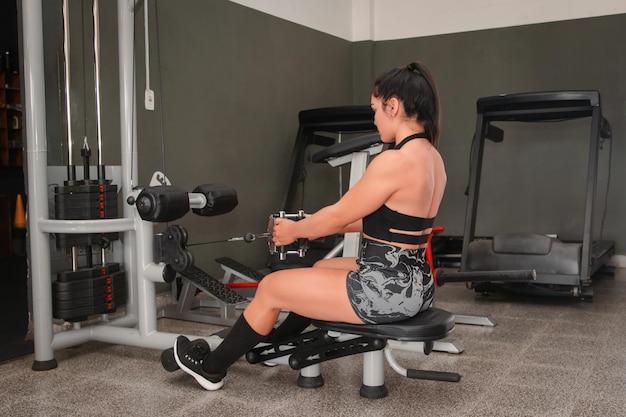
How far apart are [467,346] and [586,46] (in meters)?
3.43

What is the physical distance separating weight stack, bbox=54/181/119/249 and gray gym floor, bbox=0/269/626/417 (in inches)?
20.7

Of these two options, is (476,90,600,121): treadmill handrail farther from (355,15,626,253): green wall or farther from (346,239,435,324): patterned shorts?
(346,239,435,324): patterned shorts

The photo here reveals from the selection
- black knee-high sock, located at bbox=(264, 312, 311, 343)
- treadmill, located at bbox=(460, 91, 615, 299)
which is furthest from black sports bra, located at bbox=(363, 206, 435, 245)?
treadmill, located at bbox=(460, 91, 615, 299)

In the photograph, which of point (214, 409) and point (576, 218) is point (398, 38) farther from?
point (214, 409)

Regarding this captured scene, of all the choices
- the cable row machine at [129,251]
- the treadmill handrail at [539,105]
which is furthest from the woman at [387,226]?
the treadmill handrail at [539,105]

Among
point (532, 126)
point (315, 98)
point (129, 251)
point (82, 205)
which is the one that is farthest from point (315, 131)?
point (82, 205)

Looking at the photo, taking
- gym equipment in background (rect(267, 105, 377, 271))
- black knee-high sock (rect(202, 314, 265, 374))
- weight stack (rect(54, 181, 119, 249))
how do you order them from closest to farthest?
1. black knee-high sock (rect(202, 314, 265, 374))
2. weight stack (rect(54, 181, 119, 249))
3. gym equipment in background (rect(267, 105, 377, 271))

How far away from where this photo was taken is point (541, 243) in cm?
418

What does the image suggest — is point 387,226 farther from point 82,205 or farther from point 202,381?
point 82,205

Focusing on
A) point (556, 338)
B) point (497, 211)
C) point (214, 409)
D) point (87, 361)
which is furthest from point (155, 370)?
point (497, 211)

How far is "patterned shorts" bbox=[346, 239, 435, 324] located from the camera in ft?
6.90

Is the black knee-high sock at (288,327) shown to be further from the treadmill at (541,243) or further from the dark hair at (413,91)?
the treadmill at (541,243)

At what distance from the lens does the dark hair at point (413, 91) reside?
83.5 inches

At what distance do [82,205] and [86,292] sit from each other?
385 millimetres
